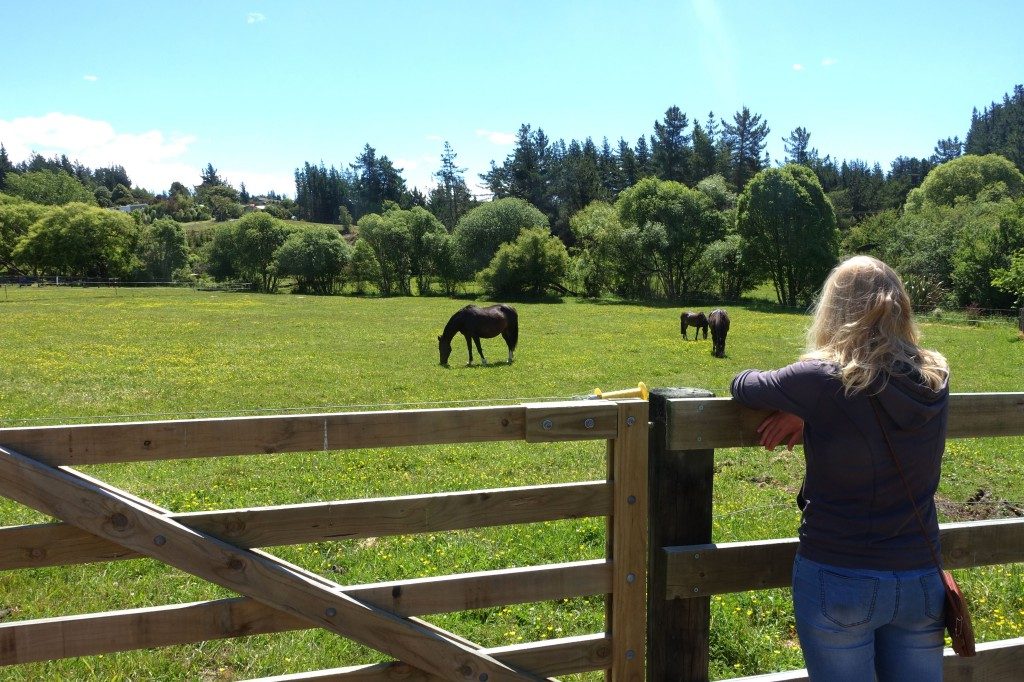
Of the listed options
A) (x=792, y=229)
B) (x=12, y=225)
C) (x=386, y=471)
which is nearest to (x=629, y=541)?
(x=386, y=471)

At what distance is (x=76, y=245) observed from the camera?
293 ft

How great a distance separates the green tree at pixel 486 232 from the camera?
76.7 metres

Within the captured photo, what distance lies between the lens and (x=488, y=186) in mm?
133625

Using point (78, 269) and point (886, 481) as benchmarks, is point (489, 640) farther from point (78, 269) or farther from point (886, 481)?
point (78, 269)

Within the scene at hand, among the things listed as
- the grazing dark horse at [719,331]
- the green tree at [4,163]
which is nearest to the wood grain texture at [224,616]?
the grazing dark horse at [719,331]

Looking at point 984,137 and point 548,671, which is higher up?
point 984,137

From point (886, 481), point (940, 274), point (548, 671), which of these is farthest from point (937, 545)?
point (940, 274)

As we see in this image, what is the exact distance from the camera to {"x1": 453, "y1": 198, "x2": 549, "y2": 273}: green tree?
252 feet

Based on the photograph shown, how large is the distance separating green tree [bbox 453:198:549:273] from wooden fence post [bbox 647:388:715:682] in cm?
7323

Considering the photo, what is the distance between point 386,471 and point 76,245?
97.4 meters

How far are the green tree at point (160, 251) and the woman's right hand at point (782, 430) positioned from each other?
349ft

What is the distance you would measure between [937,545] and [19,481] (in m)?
3.44

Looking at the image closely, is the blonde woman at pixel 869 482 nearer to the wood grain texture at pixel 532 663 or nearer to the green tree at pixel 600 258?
the wood grain texture at pixel 532 663

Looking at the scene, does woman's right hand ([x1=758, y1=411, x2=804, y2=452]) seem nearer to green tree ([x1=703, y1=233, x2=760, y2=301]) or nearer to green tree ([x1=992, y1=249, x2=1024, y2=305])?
green tree ([x1=992, y1=249, x2=1024, y2=305])
